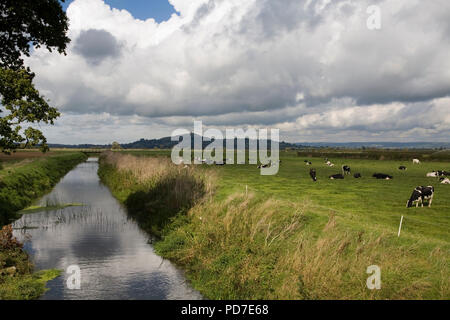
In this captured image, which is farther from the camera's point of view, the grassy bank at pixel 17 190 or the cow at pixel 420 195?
the grassy bank at pixel 17 190

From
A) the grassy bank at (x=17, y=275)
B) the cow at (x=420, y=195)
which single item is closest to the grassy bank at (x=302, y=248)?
the cow at (x=420, y=195)

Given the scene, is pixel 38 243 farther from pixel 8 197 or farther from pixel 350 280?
pixel 350 280

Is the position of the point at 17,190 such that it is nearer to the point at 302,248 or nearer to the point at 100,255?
the point at 100,255

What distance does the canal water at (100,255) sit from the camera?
11773mm

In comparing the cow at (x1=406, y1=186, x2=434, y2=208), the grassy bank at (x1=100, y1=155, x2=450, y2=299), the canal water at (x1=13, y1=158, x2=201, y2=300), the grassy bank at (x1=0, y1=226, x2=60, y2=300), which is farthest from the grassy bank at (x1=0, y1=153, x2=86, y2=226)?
the cow at (x1=406, y1=186, x2=434, y2=208)

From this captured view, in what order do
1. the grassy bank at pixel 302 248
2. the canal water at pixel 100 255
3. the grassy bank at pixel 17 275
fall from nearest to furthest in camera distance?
the grassy bank at pixel 302 248, the grassy bank at pixel 17 275, the canal water at pixel 100 255

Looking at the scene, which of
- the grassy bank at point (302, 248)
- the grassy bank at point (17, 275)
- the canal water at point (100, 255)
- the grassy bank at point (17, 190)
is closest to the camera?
the grassy bank at point (302, 248)

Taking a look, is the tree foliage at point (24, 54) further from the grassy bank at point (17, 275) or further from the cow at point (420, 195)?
the cow at point (420, 195)

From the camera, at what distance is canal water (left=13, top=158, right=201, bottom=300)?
11.8 m

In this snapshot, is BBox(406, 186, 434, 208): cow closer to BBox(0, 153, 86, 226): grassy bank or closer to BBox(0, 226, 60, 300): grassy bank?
BBox(0, 226, 60, 300): grassy bank

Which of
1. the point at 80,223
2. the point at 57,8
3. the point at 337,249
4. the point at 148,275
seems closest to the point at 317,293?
the point at 337,249

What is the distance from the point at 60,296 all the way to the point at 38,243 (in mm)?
7400

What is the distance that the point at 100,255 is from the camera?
51.0 feet

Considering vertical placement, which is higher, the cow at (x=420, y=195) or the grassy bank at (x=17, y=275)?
the cow at (x=420, y=195)
